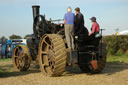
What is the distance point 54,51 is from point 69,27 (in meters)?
1.07

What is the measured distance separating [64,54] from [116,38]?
1141 centimetres

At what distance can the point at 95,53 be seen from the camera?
320 inches

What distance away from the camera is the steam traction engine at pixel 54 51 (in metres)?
7.53

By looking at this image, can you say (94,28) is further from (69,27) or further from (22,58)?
(22,58)

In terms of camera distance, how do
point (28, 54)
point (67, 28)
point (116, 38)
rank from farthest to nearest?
point (116, 38) → point (28, 54) → point (67, 28)

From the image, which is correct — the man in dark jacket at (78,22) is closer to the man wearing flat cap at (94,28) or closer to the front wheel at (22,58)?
the man wearing flat cap at (94,28)

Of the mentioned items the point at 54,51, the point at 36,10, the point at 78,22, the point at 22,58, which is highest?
the point at 36,10

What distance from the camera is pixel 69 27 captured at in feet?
26.2

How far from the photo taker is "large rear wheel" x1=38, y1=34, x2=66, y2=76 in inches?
293

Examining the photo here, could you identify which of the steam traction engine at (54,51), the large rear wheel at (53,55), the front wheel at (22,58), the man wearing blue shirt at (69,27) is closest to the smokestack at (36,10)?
the steam traction engine at (54,51)

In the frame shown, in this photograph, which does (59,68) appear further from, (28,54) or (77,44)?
(28,54)

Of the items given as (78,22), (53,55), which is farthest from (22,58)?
(78,22)

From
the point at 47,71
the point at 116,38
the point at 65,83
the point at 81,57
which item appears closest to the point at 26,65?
the point at 47,71

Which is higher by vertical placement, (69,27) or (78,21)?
(78,21)
